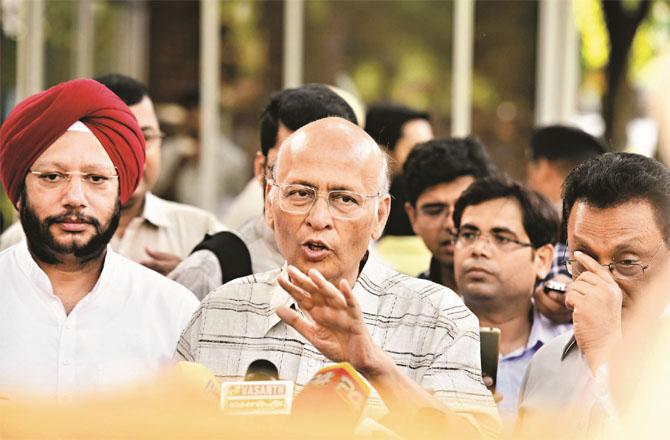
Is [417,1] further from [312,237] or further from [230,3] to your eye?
[312,237]

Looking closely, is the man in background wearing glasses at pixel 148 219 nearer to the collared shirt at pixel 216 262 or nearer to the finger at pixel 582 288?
the collared shirt at pixel 216 262

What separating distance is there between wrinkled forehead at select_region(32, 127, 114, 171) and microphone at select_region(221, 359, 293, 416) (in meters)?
1.40

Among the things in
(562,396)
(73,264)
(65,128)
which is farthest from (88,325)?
(562,396)

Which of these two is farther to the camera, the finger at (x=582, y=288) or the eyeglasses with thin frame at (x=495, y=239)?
the eyeglasses with thin frame at (x=495, y=239)

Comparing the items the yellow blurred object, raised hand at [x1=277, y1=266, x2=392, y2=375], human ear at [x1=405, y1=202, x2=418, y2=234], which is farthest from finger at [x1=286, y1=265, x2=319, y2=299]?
the yellow blurred object

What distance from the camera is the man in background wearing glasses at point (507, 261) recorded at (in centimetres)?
471

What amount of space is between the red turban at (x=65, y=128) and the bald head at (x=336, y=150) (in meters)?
0.71

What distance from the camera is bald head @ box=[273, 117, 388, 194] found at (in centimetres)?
339

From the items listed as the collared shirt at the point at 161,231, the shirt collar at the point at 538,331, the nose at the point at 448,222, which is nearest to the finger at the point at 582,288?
the shirt collar at the point at 538,331

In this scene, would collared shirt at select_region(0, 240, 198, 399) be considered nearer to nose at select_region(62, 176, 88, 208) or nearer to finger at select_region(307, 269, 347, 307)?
nose at select_region(62, 176, 88, 208)

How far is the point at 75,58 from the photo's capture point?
438 inches

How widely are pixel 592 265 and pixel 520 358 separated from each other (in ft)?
4.41

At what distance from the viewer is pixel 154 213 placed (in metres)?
5.32

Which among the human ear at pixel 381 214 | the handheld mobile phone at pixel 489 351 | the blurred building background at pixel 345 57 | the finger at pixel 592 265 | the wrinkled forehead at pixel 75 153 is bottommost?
the handheld mobile phone at pixel 489 351
